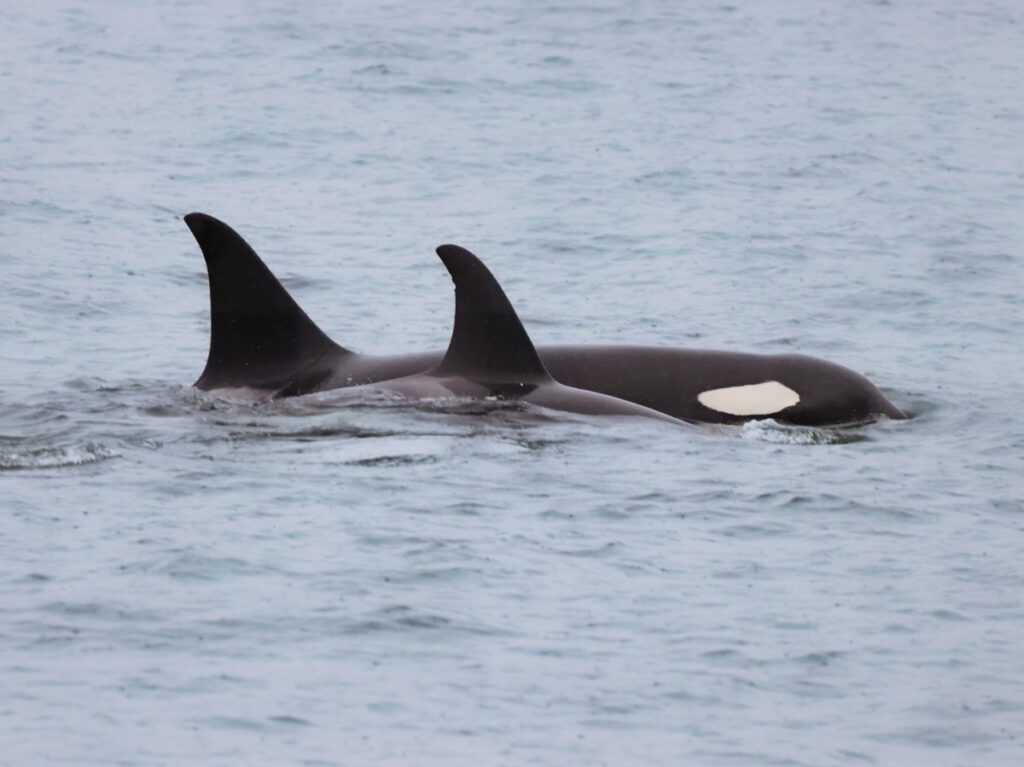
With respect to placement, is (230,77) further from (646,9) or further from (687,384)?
(687,384)

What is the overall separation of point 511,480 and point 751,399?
3.80 metres

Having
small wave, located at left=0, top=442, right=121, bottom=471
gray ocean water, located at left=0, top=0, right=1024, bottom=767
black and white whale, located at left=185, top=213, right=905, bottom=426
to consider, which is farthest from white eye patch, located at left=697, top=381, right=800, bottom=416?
small wave, located at left=0, top=442, right=121, bottom=471

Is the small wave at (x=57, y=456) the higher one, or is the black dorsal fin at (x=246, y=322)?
the black dorsal fin at (x=246, y=322)

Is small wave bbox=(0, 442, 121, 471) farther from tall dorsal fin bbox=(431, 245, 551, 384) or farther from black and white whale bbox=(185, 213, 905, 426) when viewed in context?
tall dorsal fin bbox=(431, 245, 551, 384)

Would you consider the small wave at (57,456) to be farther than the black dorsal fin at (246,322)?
No

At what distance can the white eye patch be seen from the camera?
14.8 metres

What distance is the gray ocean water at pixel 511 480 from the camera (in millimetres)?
8023

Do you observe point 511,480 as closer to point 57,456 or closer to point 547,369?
point 57,456

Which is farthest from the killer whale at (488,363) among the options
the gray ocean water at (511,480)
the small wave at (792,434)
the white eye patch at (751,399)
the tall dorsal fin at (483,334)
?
the white eye patch at (751,399)

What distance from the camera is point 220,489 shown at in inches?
444

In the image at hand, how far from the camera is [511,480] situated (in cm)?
1170

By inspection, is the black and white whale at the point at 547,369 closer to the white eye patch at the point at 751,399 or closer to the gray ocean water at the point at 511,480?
the white eye patch at the point at 751,399

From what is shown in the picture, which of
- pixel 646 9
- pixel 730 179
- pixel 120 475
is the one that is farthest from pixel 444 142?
pixel 120 475

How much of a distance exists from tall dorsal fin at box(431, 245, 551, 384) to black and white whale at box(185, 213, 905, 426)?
340 mm
